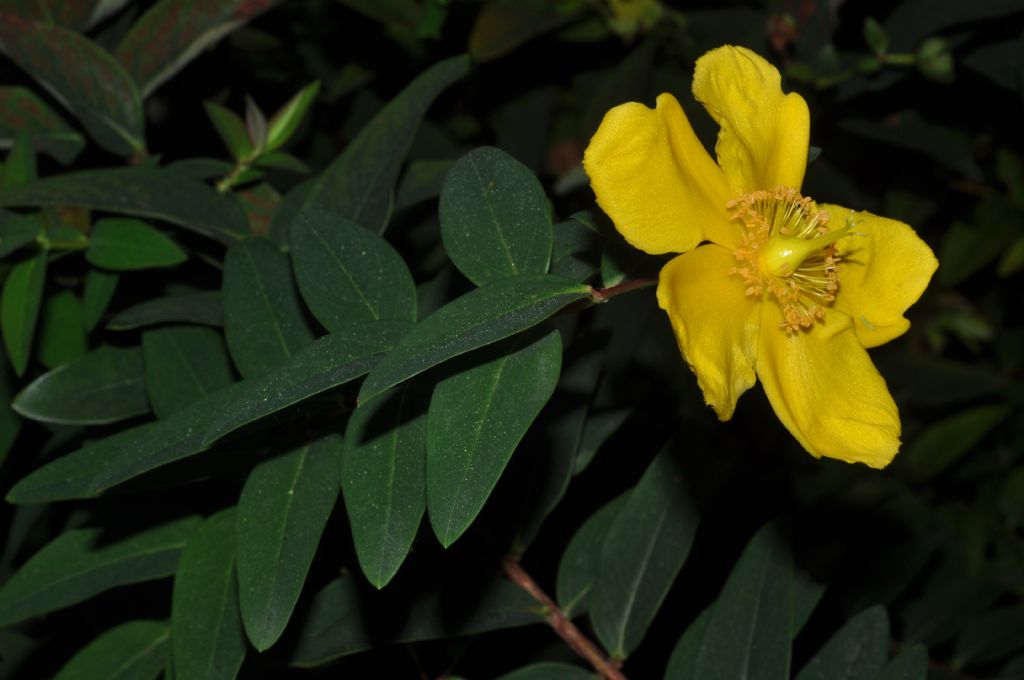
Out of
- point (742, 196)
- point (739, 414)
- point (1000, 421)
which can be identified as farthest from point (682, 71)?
point (1000, 421)

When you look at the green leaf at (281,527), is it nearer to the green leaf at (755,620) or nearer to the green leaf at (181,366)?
the green leaf at (181,366)

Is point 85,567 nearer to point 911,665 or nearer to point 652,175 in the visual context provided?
point 652,175

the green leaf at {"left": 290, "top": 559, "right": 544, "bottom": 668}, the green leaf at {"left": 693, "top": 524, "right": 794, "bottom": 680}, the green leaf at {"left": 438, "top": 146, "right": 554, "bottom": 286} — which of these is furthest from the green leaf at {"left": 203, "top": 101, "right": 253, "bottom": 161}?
the green leaf at {"left": 693, "top": 524, "right": 794, "bottom": 680}

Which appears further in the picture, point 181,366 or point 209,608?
point 181,366

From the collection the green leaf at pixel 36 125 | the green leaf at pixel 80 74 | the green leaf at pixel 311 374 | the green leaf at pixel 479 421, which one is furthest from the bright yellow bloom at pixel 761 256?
the green leaf at pixel 36 125

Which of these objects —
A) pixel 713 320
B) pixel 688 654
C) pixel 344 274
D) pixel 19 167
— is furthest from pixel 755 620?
pixel 19 167

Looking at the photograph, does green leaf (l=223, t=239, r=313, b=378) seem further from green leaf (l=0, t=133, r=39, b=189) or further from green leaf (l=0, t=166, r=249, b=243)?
green leaf (l=0, t=133, r=39, b=189)
